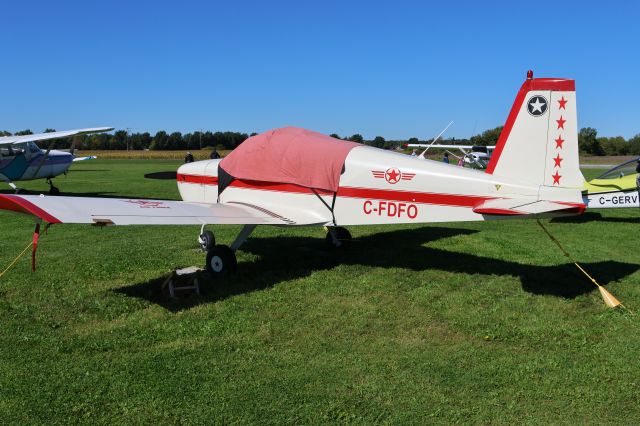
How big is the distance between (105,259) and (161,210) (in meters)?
1.82

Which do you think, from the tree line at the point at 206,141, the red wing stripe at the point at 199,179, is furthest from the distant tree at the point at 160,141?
the red wing stripe at the point at 199,179

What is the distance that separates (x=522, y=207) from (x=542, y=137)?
939mm

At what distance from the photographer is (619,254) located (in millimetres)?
8727

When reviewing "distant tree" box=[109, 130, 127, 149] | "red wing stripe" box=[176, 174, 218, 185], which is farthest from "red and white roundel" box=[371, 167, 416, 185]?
"distant tree" box=[109, 130, 127, 149]

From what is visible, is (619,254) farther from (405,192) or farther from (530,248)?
(405,192)

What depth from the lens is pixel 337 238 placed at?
905cm

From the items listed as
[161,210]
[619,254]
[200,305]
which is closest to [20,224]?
[161,210]

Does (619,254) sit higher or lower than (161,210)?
lower

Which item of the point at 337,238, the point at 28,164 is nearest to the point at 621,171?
the point at 337,238

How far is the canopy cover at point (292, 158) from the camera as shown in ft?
24.2

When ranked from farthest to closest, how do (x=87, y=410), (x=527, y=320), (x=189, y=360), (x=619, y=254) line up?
(x=619, y=254) → (x=527, y=320) → (x=189, y=360) → (x=87, y=410)

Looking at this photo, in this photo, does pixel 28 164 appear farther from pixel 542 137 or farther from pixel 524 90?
pixel 542 137

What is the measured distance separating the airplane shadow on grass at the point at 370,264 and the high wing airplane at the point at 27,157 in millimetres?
10853

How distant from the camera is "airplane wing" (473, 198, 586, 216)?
5.34 meters
